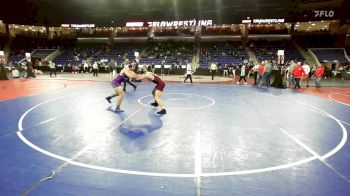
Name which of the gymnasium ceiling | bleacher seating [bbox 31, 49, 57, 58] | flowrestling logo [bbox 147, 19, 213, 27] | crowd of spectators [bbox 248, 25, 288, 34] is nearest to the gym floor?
flowrestling logo [bbox 147, 19, 213, 27]

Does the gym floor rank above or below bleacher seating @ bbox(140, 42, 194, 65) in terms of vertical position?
below

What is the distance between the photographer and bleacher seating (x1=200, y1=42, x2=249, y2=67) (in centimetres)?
3659

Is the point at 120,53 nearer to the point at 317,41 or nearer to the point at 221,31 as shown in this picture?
the point at 221,31

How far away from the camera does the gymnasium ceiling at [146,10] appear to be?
3900cm

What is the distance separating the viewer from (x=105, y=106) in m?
11.6

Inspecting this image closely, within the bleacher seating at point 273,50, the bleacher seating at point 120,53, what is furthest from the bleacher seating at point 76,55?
the bleacher seating at point 273,50

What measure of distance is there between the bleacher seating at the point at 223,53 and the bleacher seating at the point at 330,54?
9324 mm

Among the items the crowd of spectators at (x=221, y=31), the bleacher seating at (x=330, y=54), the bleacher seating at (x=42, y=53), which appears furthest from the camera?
the crowd of spectators at (x=221, y=31)

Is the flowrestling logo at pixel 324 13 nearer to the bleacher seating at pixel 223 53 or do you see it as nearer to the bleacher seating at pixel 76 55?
the bleacher seating at pixel 223 53

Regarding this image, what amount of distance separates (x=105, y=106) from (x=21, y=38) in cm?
4181

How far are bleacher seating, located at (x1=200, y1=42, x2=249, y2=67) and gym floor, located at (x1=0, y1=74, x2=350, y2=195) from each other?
25.5 metres

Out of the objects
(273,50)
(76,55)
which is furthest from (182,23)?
(76,55)

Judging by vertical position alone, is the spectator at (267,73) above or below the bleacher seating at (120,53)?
below

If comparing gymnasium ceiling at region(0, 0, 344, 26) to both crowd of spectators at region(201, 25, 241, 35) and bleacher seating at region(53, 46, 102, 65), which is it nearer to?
bleacher seating at region(53, 46, 102, 65)
